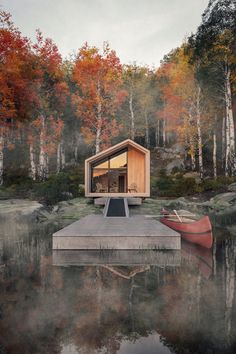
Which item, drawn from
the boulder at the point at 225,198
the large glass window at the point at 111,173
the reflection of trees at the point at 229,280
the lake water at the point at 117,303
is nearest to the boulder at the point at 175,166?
the large glass window at the point at 111,173

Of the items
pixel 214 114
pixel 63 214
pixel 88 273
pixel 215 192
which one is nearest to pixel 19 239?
pixel 88 273

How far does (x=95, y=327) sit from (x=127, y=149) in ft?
63.3

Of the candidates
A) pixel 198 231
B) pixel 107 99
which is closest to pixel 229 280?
pixel 198 231

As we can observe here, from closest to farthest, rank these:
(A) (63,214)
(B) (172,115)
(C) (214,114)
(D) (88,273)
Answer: (D) (88,273)
(A) (63,214)
(C) (214,114)
(B) (172,115)

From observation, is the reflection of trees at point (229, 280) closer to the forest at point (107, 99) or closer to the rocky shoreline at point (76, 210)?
the rocky shoreline at point (76, 210)

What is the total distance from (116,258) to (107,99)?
25.7 meters

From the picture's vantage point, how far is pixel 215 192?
22547mm

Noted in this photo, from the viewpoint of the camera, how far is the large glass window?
23.3m

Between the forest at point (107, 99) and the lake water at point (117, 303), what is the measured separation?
17630 mm

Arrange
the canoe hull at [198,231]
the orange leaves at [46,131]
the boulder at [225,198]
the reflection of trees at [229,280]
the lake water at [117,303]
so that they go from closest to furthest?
the lake water at [117,303] → the reflection of trees at [229,280] → the canoe hull at [198,231] → the boulder at [225,198] → the orange leaves at [46,131]

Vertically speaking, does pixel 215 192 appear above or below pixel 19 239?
above

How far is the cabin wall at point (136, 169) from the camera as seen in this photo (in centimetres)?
2320

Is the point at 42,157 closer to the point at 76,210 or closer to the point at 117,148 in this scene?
the point at 76,210

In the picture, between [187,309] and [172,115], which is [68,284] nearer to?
[187,309]
